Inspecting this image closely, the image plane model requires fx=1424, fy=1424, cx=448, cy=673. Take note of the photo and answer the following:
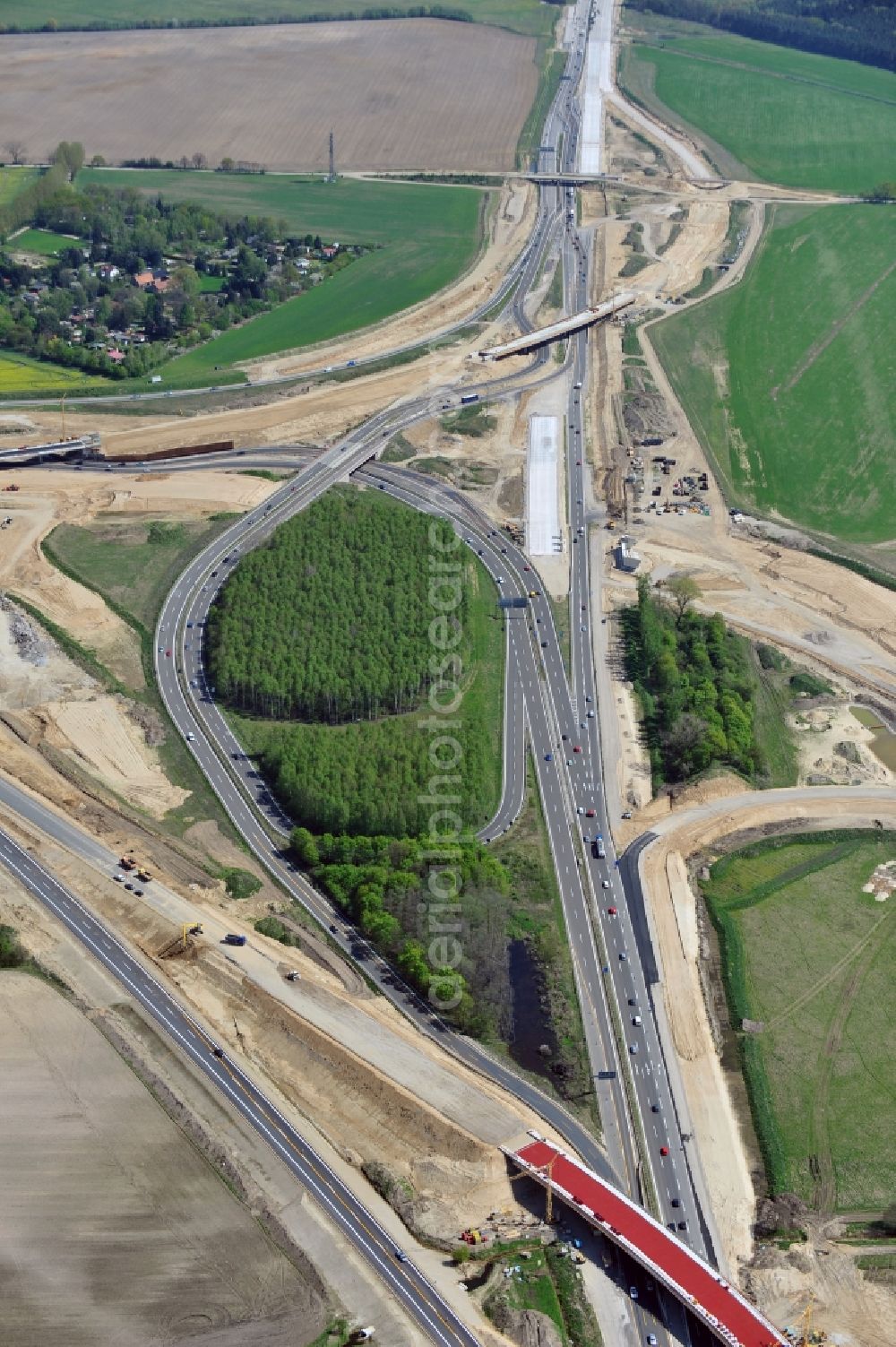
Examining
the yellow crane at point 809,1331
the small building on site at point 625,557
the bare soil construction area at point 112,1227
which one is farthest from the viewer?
the small building on site at point 625,557

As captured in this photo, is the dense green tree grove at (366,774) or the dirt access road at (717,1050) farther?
the dense green tree grove at (366,774)

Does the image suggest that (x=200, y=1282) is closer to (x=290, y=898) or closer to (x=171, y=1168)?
(x=171, y=1168)

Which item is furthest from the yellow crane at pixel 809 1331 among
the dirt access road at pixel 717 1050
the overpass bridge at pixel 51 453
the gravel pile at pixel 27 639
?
the overpass bridge at pixel 51 453

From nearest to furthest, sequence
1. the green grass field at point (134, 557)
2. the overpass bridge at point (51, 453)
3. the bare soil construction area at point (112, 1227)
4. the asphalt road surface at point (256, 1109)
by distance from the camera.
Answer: the bare soil construction area at point (112, 1227)
the asphalt road surface at point (256, 1109)
the green grass field at point (134, 557)
the overpass bridge at point (51, 453)

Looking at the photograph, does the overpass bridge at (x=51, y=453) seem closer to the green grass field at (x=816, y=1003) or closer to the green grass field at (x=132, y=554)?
the green grass field at (x=132, y=554)

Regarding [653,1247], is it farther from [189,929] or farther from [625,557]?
[625,557]

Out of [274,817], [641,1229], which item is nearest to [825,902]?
[641,1229]
